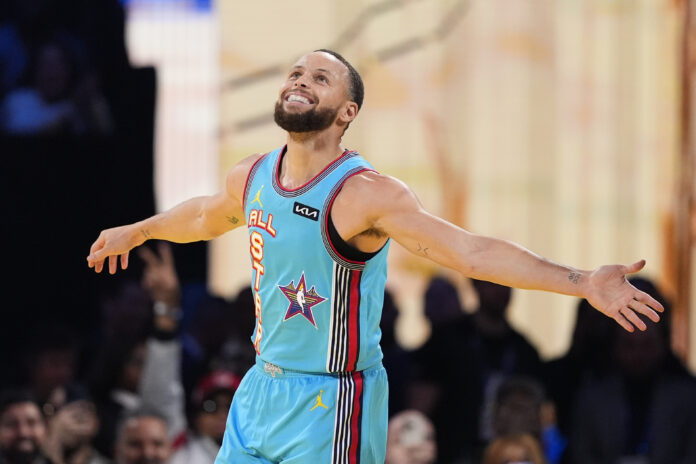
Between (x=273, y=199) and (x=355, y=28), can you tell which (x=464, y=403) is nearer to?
(x=273, y=199)

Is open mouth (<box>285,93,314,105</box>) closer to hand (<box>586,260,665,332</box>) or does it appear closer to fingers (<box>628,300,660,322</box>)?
hand (<box>586,260,665,332</box>)

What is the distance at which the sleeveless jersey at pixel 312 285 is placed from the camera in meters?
4.29

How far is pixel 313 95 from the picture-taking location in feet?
14.3

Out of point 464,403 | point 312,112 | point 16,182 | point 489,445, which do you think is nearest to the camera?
point 312,112

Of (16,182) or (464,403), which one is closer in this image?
(464,403)

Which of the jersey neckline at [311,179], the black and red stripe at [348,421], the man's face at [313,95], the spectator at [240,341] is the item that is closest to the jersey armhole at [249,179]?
the jersey neckline at [311,179]

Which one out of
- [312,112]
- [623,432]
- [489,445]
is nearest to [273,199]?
[312,112]

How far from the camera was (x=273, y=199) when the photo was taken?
→ 4402mm

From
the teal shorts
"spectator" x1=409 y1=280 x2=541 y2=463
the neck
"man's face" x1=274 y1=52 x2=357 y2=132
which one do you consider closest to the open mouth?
"man's face" x1=274 y1=52 x2=357 y2=132

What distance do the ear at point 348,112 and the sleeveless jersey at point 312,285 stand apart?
0.12 m

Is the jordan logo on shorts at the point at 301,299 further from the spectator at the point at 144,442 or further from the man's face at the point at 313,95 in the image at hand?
the spectator at the point at 144,442

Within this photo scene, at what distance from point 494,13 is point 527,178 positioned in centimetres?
119

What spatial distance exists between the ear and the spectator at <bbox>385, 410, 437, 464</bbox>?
2.27 meters

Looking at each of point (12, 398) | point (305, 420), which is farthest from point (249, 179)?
point (12, 398)
